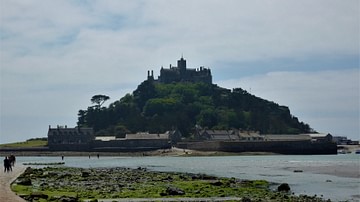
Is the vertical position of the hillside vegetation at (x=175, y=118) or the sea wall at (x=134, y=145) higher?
the hillside vegetation at (x=175, y=118)

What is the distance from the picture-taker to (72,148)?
159 meters

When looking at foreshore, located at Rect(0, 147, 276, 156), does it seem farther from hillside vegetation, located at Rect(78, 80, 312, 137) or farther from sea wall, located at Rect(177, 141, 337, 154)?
hillside vegetation, located at Rect(78, 80, 312, 137)

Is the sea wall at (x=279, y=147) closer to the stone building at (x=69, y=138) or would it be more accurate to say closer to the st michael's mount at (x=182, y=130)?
the st michael's mount at (x=182, y=130)

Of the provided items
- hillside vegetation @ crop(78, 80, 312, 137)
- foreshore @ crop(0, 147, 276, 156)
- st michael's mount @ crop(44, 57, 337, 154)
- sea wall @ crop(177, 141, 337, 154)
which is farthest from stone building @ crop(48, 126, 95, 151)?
sea wall @ crop(177, 141, 337, 154)

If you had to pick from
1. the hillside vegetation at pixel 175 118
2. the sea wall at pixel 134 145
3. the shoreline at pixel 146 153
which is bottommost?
the shoreline at pixel 146 153

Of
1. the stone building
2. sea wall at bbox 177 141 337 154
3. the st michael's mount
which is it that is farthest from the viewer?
the stone building

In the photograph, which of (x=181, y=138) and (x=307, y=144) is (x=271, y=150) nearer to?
(x=307, y=144)

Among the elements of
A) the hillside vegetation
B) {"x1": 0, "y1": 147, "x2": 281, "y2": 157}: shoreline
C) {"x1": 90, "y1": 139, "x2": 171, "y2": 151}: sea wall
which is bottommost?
{"x1": 0, "y1": 147, "x2": 281, "y2": 157}: shoreline

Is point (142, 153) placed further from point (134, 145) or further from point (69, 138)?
point (69, 138)

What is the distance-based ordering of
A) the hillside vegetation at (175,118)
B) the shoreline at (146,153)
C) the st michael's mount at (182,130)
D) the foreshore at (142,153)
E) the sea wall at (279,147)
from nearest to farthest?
the shoreline at (146,153) < the foreshore at (142,153) < the sea wall at (279,147) < the st michael's mount at (182,130) < the hillside vegetation at (175,118)

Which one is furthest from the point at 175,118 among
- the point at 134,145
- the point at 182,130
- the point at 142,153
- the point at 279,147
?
the point at 279,147

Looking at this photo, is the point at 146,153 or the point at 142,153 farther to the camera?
the point at 142,153

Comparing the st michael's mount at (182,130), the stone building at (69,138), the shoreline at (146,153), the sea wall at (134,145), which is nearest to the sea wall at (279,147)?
the st michael's mount at (182,130)

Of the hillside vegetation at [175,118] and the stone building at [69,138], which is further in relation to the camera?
the hillside vegetation at [175,118]
